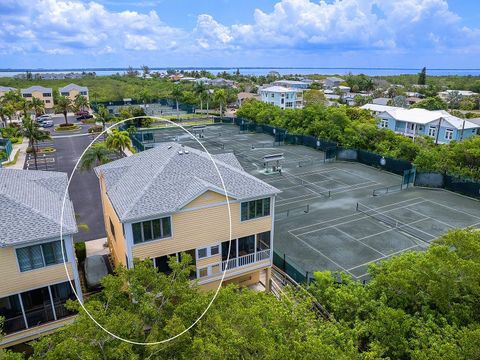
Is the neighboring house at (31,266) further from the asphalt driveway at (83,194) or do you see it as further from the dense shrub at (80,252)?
the asphalt driveway at (83,194)

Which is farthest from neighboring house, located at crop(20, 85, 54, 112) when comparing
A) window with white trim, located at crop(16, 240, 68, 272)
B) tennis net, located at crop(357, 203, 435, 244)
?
window with white trim, located at crop(16, 240, 68, 272)

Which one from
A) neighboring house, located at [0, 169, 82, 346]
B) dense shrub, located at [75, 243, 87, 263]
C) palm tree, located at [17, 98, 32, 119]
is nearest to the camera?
neighboring house, located at [0, 169, 82, 346]

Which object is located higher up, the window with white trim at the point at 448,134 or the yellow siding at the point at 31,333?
the yellow siding at the point at 31,333

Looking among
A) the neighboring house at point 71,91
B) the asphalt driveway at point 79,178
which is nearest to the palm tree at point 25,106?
the asphalt driveway at point 79,178

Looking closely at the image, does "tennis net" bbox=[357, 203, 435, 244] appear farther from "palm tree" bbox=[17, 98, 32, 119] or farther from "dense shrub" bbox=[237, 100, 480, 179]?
"palm tree" bbox=[17, 98, 32, 119]

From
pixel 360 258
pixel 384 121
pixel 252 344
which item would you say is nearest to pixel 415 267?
pixel 252 344

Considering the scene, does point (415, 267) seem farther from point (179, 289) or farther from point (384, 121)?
point (384, 121)
